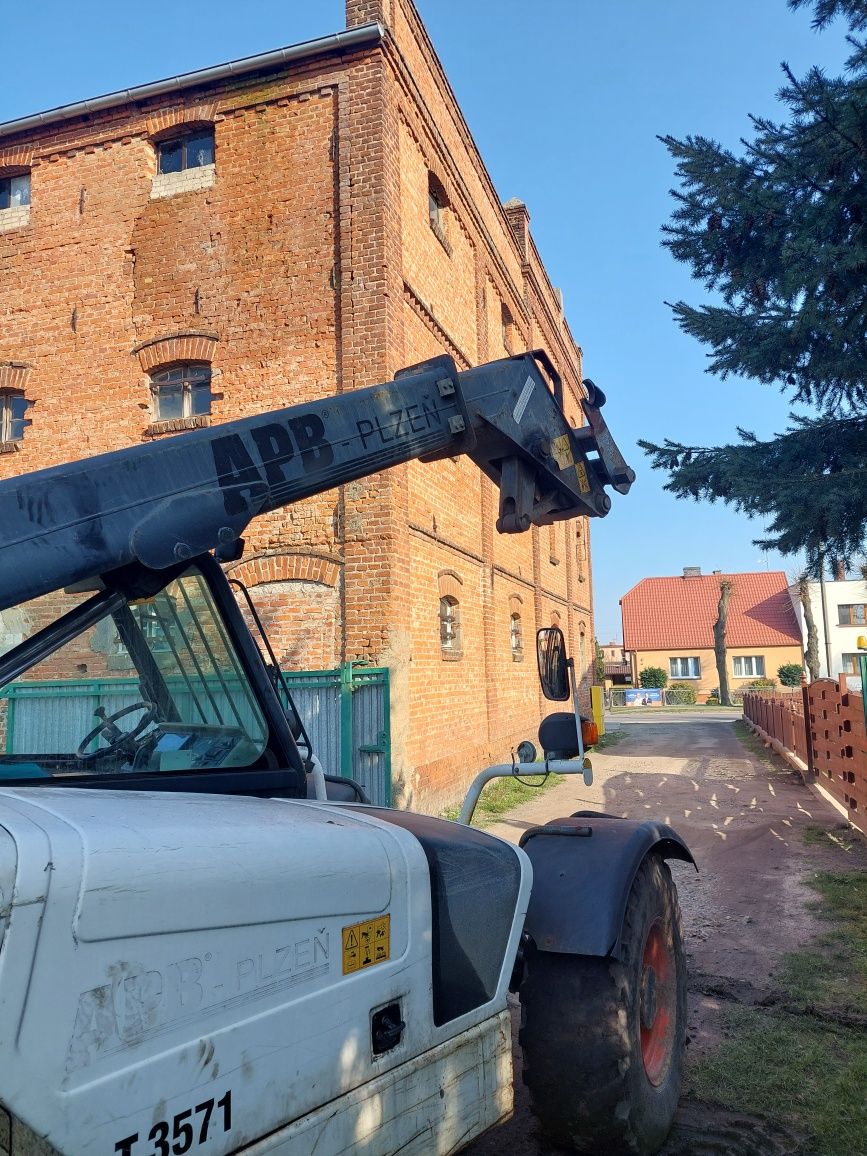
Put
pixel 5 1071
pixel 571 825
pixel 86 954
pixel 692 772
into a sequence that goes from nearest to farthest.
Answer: pixel 5 1071 < pixel 86 954 < pixel 571 825 < pixel 692 772

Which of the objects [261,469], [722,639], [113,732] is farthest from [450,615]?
[722,639]

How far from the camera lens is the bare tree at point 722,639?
4756 centimetres

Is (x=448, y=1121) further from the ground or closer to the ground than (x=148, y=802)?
closer to the ground

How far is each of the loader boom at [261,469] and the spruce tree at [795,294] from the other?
7.17m

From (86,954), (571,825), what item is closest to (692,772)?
(571,825)

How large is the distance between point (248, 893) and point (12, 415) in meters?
12.1

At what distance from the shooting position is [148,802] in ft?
6.15

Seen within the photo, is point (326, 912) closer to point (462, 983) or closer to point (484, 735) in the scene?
point (462, 983)

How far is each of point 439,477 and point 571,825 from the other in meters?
8.94

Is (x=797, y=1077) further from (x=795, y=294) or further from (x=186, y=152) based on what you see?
(x=186, y=152)

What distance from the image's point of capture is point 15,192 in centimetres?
1269

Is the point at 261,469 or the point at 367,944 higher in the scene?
the point at 261,469

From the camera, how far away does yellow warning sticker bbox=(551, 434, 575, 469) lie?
4090mm

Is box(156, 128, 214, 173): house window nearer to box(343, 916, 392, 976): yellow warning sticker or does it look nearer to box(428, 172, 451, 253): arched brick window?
box(428, 172, 451, 253): arched brick window
